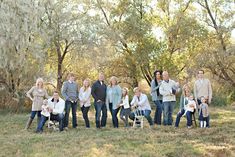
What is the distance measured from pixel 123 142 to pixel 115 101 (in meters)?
2.58

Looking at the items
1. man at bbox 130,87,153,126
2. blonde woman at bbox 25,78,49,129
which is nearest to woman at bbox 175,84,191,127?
man at bbox 130,87,153,126

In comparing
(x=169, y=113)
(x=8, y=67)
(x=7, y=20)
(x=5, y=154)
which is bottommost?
(x=5, y=154)

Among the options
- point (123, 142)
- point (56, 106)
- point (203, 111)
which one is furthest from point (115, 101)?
point (123, 142)

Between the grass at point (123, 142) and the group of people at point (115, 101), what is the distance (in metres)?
0.53

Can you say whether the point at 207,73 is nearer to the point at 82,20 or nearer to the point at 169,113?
the point at 82,20

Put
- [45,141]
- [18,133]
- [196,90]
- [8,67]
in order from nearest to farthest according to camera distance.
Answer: [45,141] < [18,133] < [196,90] < [8,67]

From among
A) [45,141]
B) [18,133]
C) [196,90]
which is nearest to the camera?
[45,141]

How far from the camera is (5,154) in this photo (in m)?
6.99

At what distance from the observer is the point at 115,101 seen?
1032 centimetres

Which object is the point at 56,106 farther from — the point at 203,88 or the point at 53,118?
the point at 203,88

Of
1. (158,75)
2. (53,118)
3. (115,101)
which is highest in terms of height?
(158,75)

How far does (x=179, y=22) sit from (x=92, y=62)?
5.96 m

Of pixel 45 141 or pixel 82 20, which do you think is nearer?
pixel 45 141

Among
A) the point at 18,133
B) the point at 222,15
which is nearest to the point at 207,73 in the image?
the point at 222,15
